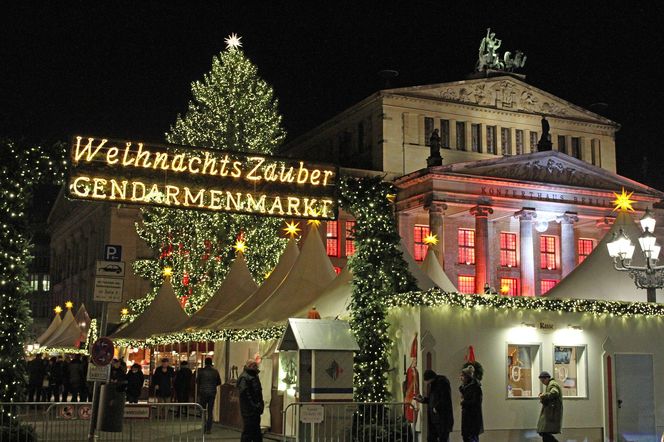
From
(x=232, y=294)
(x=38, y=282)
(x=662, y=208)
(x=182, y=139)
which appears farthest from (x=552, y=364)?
(x=38, y=282)

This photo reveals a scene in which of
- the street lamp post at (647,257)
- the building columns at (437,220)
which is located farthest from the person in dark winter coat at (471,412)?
the building columns at (437,220)

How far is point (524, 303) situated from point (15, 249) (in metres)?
9.57

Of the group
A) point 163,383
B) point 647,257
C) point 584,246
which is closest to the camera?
point 647,257

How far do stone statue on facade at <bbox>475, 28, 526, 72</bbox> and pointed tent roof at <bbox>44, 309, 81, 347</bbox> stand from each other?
29833 millimetres

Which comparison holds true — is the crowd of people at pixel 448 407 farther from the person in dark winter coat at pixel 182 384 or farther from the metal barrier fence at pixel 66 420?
the person in dark winter coat at pixel 182 384

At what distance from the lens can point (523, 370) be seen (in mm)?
19094

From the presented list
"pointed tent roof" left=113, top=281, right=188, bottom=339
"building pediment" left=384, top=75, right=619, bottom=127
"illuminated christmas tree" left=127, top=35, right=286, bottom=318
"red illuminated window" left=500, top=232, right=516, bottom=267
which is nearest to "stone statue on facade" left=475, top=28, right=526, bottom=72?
"building pediment" left=384, top=75, right=619, bottom=127

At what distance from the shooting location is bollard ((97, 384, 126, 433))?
545 inches

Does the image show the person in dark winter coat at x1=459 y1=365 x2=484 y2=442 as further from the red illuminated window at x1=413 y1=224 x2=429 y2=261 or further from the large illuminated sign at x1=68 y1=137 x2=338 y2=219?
the red illuminated window at x1=413 y1=224 x2=429 y2=261

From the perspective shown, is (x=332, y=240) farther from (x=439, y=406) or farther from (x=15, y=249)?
(x=439, y=406)

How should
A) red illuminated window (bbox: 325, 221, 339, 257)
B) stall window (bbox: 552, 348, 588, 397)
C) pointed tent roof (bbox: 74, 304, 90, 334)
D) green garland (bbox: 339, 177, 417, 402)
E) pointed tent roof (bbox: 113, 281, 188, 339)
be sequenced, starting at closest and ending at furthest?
green garland (bbox: 339, 177, 417, 402) < stall window (bbox: 552, 348, 588, 397) < pointed tent roof (bbox: 113, 281, 188, 339) < red illuminated window (bbox: 325, 221, 339, 257) < pointed tent roof (bbox: 74, 304, 90, 334)

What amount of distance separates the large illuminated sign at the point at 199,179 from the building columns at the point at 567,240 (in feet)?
119

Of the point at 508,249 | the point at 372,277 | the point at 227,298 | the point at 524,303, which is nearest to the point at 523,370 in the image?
the point at 524,303

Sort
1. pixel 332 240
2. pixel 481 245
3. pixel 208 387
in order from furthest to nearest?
pixel 332 240, pixel 481 245, pixel 208 387
